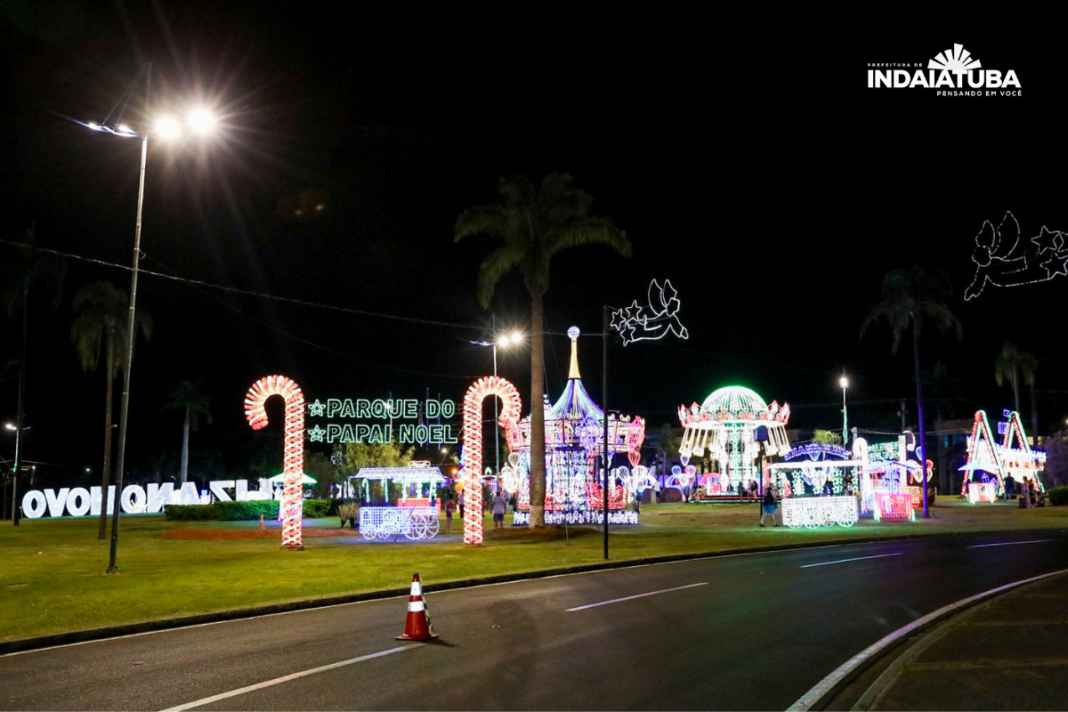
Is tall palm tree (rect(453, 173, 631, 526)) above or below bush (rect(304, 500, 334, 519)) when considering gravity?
above

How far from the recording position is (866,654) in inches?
379

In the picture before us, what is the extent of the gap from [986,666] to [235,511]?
148 feet

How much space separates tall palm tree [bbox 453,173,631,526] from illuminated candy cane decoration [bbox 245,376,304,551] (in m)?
7.98

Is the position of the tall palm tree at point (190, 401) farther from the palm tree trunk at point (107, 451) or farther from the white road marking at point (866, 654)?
the white road marking at point (866, 654)

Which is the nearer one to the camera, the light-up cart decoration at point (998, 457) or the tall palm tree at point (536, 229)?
the tall palm tree at point (536, 229)

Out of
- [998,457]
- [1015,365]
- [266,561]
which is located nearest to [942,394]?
[1015,365]

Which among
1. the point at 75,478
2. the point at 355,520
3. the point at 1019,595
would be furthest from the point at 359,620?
the point at 75,478

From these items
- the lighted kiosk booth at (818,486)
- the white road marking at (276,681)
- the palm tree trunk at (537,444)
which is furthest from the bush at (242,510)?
the white road marking at (276,681)

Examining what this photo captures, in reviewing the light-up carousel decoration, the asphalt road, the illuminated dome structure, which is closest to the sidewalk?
the asphalt road

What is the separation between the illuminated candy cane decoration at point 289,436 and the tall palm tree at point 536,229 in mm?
7979

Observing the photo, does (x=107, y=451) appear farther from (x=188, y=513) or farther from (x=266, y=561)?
(x=266, y=561)

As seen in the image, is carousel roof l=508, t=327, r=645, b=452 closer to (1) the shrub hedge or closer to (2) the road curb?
(2) the road curb

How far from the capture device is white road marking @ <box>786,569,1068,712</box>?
7.77 m

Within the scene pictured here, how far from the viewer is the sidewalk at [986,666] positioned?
746 centimetres
